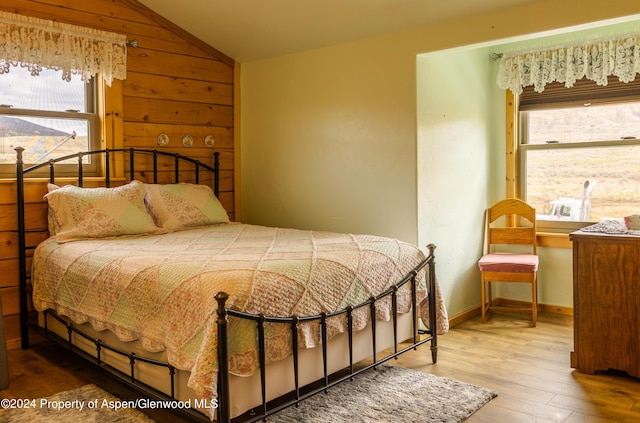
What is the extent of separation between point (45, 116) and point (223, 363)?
2.52 m

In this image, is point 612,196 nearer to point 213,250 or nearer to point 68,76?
point 213,250

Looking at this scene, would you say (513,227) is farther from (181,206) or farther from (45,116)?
(45,116)

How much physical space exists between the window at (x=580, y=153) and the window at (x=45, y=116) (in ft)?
10.6

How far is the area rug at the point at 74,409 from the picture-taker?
2.47 meters

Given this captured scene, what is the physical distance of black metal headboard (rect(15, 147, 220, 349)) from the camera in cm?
342

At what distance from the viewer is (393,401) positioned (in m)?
2.62

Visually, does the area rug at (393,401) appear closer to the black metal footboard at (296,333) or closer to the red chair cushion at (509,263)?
the black metal footboard at (296,333)

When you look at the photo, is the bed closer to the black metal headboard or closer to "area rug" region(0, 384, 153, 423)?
the black metal headboard

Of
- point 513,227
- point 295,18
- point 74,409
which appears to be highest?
point 295,18

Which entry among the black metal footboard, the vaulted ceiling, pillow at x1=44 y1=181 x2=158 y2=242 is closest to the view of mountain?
pillow at x1=44 y1=181 x2=158 y2=242

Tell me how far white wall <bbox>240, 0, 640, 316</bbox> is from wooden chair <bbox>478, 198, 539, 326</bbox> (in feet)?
0.49

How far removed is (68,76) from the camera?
12.1ft

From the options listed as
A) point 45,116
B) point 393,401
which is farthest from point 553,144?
point 45,116

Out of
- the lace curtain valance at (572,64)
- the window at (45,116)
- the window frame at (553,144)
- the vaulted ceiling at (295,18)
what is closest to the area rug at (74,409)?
the window at (45,116)
